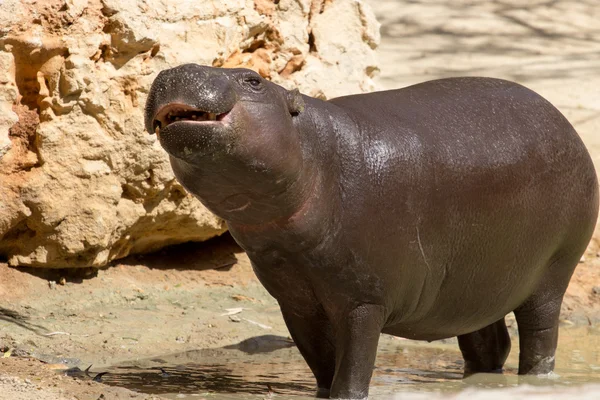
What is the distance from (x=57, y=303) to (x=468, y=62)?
655 centimetres

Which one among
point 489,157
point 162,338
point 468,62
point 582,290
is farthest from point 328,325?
point 468,62

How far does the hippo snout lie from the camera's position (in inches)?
173

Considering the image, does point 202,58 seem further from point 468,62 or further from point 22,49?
point 468,62

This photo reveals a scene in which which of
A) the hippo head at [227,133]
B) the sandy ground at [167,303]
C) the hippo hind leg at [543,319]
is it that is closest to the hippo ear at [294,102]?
the hippo head at [227,133]

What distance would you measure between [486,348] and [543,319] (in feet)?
1.50

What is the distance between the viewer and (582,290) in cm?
858

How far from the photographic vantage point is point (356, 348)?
5191 millimetres

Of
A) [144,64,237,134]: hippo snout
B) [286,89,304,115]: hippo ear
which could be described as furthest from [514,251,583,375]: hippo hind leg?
[144,64,237,134]: hippo snout

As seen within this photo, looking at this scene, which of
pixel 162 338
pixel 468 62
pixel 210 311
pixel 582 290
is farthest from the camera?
pixel 468 62

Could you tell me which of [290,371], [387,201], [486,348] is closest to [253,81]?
[387,201]

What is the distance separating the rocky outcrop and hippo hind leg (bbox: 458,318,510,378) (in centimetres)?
207

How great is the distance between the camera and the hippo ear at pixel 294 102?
195 inches

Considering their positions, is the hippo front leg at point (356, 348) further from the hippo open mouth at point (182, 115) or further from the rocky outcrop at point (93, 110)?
the rocky outcrop at point (93, 110)

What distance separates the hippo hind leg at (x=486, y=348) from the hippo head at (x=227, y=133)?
2280 mm
